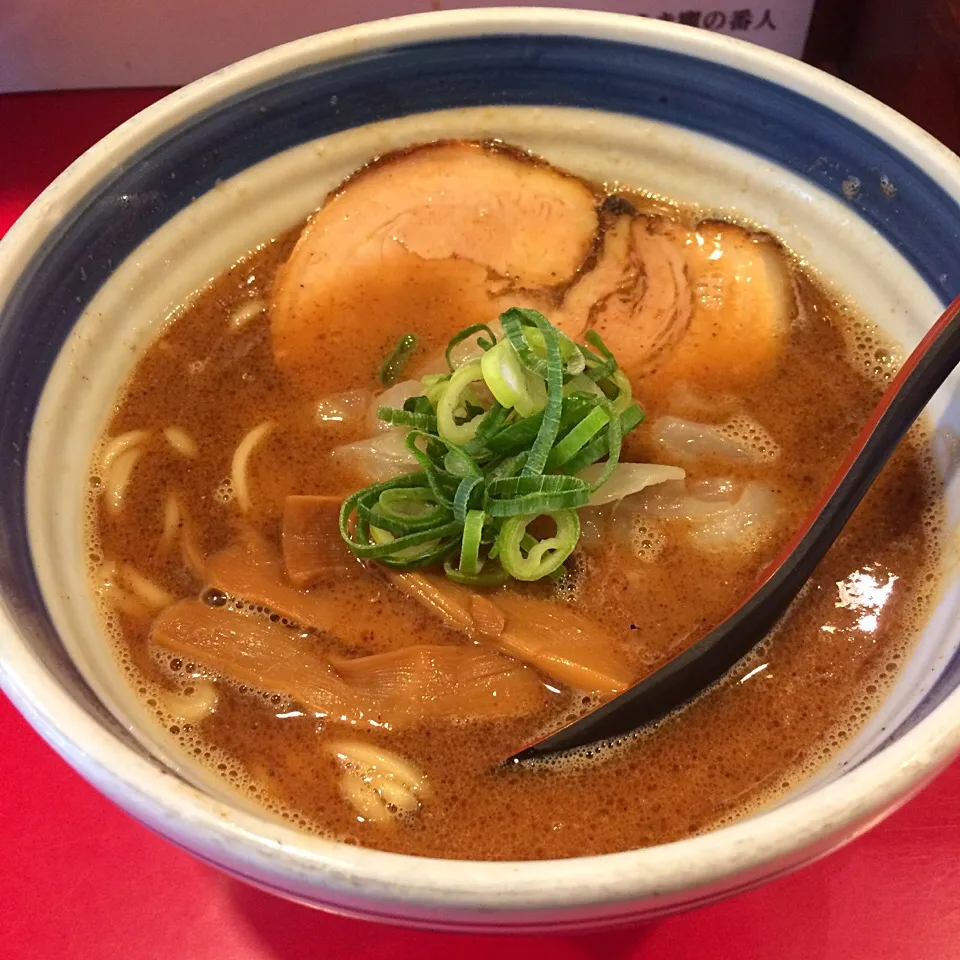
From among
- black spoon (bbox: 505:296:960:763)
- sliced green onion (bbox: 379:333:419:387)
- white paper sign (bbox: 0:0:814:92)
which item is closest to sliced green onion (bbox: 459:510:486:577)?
black spoon (bbox: 505:296:960:763)

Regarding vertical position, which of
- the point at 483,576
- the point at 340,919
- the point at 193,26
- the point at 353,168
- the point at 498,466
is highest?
the point at 193,26

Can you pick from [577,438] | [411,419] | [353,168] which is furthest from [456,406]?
[353,168]

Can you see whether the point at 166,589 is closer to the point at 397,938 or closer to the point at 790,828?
the point at 397,938

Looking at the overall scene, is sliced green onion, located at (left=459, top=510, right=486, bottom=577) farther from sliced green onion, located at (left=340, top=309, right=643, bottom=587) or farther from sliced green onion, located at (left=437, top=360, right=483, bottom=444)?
sliced green onion, located at (left=437, top=360, right=483, bottom=444)

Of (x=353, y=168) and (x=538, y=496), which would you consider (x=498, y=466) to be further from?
(x=353, y=168)

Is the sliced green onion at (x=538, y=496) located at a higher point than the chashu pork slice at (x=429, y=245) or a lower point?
lower

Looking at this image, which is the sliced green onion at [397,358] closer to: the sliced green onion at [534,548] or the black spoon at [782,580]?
the sliced green onion at [534,548]

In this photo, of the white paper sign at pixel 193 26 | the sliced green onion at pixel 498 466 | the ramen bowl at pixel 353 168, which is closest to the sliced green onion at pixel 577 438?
the sliced green onion at pixel 498 466
